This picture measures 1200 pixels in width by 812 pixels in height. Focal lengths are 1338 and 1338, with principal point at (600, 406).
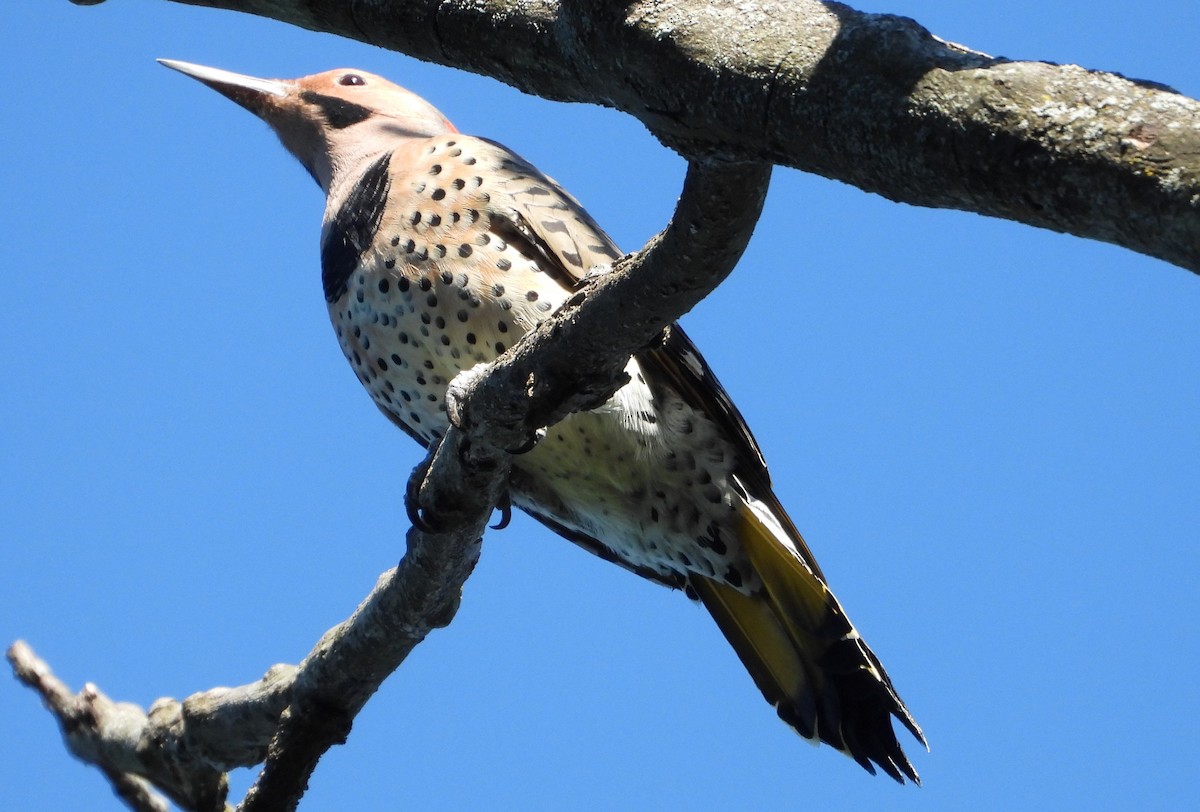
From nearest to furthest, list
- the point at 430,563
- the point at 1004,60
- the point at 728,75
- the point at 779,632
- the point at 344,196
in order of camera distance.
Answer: the point at 1004,60 → the point at 728,75 → the point at 430,563 → the point at 779,632 → the point at 344,196

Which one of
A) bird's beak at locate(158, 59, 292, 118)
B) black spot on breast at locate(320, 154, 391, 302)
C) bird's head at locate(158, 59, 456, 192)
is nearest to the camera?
black spot on breast at locate(320, 154, 391, 302)

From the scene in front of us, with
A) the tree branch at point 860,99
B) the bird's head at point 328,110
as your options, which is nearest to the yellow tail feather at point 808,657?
the tree branch at point 860,99

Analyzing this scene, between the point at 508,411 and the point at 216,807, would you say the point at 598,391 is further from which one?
the point at 216,807

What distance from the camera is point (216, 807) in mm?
4926

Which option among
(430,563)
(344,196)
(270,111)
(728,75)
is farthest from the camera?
(270,111)

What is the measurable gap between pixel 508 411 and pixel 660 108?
1.26m

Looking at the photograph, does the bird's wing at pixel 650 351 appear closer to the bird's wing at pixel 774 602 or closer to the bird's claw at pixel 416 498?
the bird's wing at pixel 774 602

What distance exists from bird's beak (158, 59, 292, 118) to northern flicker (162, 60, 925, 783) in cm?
144

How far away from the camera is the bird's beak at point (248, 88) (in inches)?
247

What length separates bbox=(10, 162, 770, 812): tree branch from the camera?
2.77m

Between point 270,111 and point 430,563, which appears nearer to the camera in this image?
point 430,563

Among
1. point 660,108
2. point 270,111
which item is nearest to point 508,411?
point 660,108

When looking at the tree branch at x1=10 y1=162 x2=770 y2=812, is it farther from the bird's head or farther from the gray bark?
the bird's head

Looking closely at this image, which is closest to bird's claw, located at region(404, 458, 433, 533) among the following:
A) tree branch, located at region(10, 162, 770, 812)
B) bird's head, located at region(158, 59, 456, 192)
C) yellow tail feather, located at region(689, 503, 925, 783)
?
tree branch, located at region(10, 162, 770, 812)
